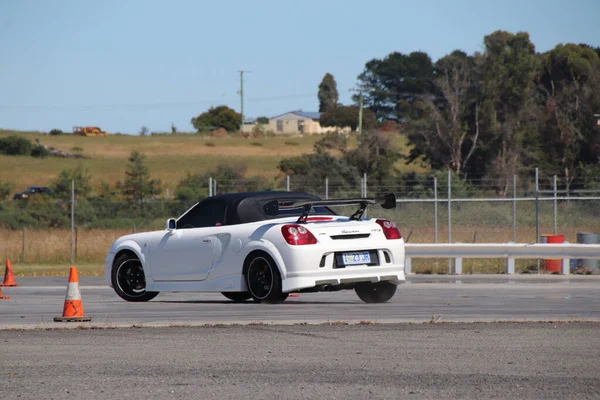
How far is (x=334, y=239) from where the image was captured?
522 inches

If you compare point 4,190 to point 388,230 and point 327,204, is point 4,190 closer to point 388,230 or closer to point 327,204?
point 388,230

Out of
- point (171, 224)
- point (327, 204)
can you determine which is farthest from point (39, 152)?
point (327, 204)

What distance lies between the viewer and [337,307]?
13.3m

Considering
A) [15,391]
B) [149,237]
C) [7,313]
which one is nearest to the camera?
[15,391]

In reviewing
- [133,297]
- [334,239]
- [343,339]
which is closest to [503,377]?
[343,339]

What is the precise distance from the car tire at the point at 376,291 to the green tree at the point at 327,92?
126488 mm

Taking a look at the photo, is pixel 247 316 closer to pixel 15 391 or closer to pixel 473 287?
pixel 15 391

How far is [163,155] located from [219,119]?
31.8 m

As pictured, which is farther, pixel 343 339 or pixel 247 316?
pixel 247 316

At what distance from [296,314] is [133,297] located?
3.60 m

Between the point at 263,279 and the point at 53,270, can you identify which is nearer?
the point at 263,279

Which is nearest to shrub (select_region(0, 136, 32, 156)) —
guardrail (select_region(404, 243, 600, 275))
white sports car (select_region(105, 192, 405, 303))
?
guardrail (select_region(404, 243, 600, 275))

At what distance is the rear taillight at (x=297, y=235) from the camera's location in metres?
13.0

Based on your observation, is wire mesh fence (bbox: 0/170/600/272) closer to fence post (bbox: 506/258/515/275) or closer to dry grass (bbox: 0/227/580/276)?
dry grass (bbox: 0/227/580/276)
